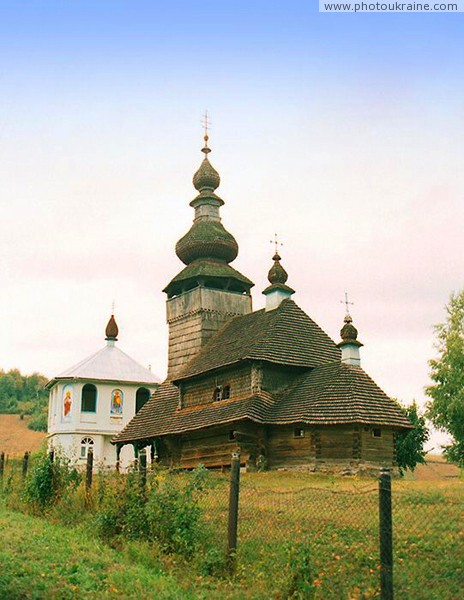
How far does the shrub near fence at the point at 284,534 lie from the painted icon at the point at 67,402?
26354mm

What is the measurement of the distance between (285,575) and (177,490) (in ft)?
7.99

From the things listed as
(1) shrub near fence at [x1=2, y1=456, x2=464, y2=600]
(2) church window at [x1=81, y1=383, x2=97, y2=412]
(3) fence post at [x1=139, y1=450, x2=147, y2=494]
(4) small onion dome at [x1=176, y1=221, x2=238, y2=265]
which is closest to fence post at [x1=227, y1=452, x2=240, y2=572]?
(1) shrub near fence at [x1=2, y1=456, x2=464, y2=600]

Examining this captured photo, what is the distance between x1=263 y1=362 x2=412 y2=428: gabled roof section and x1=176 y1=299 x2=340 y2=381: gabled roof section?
1.64 m

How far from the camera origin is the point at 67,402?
39.6 metres

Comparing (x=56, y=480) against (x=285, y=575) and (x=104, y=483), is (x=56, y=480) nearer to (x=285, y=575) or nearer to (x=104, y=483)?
(x=104, y=483)

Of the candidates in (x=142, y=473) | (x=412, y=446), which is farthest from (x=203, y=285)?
(x=142, y=473)

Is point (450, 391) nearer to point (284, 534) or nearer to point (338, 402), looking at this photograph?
point (338, 402)

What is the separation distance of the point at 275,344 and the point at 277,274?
436 centimetres

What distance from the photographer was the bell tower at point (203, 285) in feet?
114

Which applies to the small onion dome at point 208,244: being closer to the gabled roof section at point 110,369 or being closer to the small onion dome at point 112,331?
the gabled roof section at point 110,369

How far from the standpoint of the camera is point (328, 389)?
24.5 m

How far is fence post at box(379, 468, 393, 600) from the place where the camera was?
6680 mm

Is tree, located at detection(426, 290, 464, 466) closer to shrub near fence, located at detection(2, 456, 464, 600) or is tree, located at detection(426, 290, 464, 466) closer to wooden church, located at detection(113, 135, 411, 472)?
wooden church, located at detection(113, 135, 411, 472)

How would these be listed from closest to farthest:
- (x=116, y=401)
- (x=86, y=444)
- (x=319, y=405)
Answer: (x=319, y=405), (x=86, y=444), (x=116, y=401)
